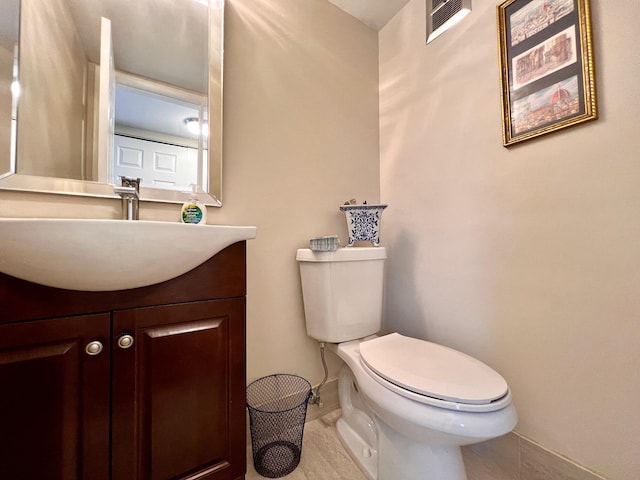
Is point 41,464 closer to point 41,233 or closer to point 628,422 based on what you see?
point 41,233

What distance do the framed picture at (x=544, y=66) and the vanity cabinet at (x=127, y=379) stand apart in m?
1.05

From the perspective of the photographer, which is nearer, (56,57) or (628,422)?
(628,422)

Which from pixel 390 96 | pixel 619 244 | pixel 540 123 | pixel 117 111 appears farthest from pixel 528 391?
pixel 117 111

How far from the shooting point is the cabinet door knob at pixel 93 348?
588 millimetres

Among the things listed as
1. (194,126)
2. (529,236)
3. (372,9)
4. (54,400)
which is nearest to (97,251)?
(54,400)

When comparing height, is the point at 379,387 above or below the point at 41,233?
below

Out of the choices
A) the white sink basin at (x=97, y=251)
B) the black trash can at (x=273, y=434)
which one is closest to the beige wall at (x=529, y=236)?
the black trash can at (x=273, y=434)

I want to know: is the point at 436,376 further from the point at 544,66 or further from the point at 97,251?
the point at 544,66

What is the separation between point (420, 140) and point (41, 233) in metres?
1.36

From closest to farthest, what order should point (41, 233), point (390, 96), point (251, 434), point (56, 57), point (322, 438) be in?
point (41, 233), point (56, 57), point (251, 434), point (322, 438), point (390, 96)

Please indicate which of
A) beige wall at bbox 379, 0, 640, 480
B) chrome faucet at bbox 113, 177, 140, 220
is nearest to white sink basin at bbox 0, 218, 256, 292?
chrome faucet at bbox 113, 177, 140, 220

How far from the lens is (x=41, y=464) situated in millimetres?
547

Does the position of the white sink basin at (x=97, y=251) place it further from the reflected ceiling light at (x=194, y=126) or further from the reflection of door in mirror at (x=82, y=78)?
the reflected ceiling light at (x=194, y=126)

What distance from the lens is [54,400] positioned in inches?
22.0
